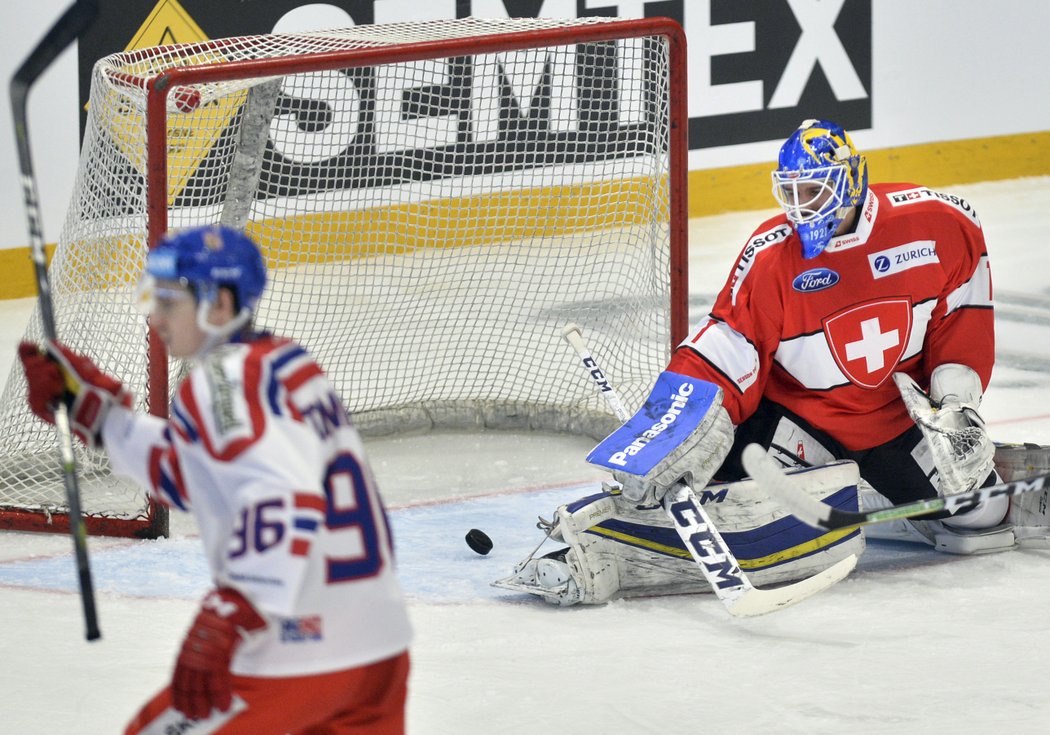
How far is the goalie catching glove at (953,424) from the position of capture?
11.8ft

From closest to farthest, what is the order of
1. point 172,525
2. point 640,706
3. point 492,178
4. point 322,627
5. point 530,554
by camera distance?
point 322,627 < point 640,706 < point 530,554 < point 172,525 < point 492,178

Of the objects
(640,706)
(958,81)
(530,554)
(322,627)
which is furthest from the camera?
→ (958,81)

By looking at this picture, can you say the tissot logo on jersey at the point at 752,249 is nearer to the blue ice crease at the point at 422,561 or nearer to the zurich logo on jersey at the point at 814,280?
the zurich logo on jersey at the point at 814,280

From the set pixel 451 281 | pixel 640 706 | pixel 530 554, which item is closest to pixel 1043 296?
pixel 451 281

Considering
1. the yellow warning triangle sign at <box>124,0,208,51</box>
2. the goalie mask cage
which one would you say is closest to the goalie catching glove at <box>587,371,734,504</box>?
the goalie mask cage

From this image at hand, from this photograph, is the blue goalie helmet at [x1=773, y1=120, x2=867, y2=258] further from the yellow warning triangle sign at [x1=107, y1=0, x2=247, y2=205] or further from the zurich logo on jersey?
the yellow warning triangle sign at [x1=107, y1=0, x2=247, y2=205]

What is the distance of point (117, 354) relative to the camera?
4215mm

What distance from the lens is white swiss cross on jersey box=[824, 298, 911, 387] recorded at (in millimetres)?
3635

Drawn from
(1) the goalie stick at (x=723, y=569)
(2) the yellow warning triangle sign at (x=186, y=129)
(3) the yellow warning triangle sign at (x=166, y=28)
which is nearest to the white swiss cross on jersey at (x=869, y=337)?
(1) the goalie stick at (x=723, y=569)

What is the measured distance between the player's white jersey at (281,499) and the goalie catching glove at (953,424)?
185cm

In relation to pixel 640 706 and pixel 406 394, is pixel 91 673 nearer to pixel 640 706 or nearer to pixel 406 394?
pixel 640 706

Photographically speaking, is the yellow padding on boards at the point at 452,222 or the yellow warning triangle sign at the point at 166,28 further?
the yellow warning triangle sign at the point at 166,28

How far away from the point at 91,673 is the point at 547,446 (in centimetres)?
184

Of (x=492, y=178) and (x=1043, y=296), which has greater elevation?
(x=492, y=178)
